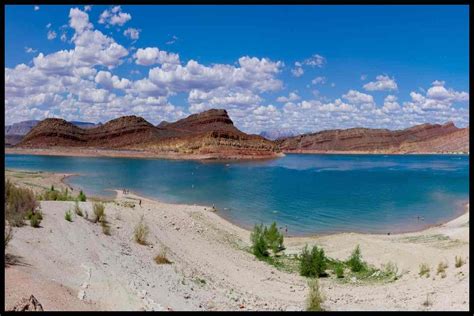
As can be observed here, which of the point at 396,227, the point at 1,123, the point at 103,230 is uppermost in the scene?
the point at 1,123

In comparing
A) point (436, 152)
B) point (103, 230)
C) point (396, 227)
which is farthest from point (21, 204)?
point (436, 152)

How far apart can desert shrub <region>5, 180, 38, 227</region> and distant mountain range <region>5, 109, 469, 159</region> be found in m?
93.4

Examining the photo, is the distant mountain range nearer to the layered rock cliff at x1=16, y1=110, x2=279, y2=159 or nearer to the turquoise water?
the layered rock cliff at x1=16, y1=110, x2=279, y2=159

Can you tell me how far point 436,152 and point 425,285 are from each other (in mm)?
172599

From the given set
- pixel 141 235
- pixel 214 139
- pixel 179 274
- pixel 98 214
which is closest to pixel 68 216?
pixel 98 214

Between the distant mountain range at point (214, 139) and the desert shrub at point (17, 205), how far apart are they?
93367 millimetres

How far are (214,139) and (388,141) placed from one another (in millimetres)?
90514

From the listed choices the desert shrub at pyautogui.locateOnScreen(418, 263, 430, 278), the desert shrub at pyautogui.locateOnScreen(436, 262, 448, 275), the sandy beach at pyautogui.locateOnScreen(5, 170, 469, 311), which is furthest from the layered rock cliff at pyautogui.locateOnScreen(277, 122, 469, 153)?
the desert shrub at pyautogui.locateOnScreen(436, 262, 448, 275)

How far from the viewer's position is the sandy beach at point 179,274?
7794mm

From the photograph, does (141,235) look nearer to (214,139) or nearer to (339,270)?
(339,270)

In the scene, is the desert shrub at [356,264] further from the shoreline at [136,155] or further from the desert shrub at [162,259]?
the shoreline at [136,155]

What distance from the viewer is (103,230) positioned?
13.6m

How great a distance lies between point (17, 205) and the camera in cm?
1205
